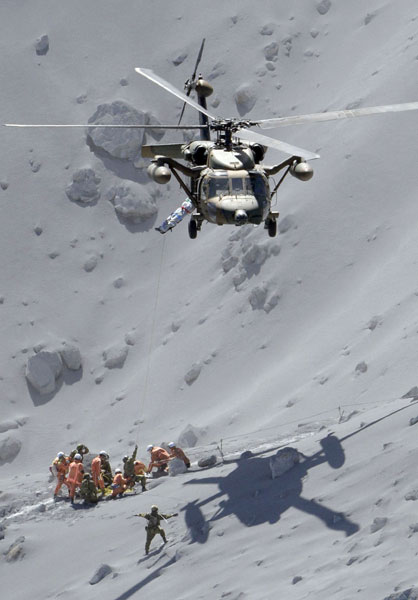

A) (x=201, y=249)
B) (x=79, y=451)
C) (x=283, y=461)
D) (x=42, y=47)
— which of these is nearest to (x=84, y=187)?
(x=201, y=249)

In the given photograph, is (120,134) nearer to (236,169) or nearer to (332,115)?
(236,169)

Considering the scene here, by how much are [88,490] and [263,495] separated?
5.23 meters

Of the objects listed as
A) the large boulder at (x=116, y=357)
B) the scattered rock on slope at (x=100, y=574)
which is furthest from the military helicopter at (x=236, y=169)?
the large boulder at (x=116, y=357)

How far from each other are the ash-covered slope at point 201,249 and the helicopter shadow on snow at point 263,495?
11.8 ft

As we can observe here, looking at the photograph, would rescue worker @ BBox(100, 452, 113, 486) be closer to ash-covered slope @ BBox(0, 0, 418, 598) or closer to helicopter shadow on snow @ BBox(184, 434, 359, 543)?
ash-covered slope @ BBox(0, 0, 418, 598)

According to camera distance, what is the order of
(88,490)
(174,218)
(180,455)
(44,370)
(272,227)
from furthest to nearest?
(44,370), (174,218), (180,455), (88,490), (272,227)

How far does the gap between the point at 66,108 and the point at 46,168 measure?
3113mm

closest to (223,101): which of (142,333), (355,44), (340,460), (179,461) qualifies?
(355,44)

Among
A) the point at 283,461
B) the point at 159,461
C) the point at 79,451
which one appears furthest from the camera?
the point at 79,451

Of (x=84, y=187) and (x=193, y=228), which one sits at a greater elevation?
(x=84, y=187)

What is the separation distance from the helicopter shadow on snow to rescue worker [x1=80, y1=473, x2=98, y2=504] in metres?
3.15

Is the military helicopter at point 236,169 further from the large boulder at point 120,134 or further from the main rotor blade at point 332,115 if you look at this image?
the large boulder at point 120,134

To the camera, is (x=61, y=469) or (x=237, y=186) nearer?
(x=237, y=186)

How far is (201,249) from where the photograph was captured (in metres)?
41.4
